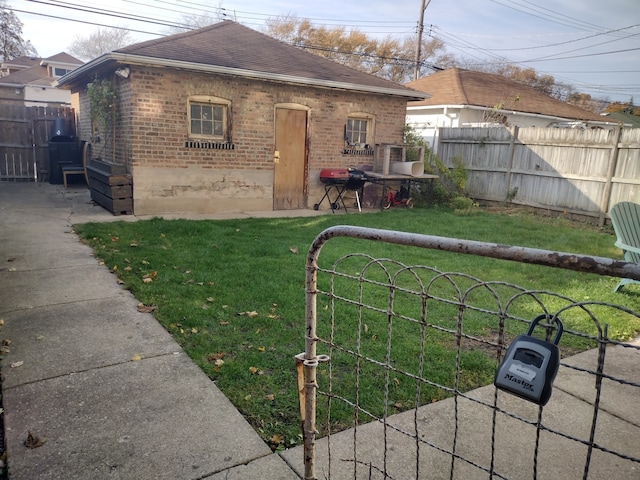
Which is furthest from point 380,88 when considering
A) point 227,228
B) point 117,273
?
point 117,273

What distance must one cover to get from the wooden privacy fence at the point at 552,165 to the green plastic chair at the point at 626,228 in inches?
192

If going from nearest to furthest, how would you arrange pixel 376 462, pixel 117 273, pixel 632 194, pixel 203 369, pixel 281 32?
1. pixel 376 462
2. pixel 203 369
3. pixel 117 273
4. pixel 632 194
5. pixel 281 32

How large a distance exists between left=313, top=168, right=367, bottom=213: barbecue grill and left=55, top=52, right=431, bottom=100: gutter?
6.76 feet

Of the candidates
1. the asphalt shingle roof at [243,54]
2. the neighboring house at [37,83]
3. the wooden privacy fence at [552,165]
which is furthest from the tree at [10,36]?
the wooden privacy fence at [552,165]

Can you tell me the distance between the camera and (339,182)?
1139cm

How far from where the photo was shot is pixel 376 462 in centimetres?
243

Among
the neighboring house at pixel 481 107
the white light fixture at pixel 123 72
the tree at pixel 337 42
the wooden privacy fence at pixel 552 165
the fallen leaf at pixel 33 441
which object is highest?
the tree at pixel 337 42

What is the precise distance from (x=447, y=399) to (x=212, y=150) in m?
8.20

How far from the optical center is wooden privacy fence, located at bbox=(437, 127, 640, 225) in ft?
32.9

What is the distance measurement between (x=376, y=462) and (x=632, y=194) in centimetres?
1008

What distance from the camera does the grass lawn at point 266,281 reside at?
327 centimetres

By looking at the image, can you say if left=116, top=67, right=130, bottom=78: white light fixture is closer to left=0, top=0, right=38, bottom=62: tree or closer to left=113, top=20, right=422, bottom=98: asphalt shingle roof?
left=113, top=20, right=422, bottom=98: asphalt shingle roof

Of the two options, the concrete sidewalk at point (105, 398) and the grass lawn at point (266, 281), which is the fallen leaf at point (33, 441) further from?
the grass lawn at point (266, 281)

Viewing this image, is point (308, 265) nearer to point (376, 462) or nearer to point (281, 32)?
point (376, 462)
